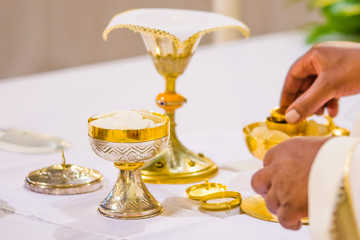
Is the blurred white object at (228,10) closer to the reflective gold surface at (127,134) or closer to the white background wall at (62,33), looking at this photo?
the white background wall at (62,33)

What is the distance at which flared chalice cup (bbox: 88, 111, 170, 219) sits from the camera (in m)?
0.92

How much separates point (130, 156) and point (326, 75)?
0.42 m

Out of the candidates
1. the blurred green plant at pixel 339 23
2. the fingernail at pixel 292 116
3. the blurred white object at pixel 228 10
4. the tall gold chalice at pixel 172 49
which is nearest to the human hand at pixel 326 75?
the fingernail at pixel 292 116

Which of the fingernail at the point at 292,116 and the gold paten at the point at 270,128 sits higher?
the fingernail at the point at 292,116

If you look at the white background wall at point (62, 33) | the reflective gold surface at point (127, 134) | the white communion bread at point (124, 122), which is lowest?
the white background wall at point (62, 33)

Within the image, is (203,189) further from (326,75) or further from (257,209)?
(326,75)

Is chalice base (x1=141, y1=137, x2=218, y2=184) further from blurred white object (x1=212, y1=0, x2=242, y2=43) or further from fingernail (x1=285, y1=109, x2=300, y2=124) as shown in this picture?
blurred white object (x1=212, y1=0, x2=242, y2=43)

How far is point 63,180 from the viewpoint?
3.51 ft

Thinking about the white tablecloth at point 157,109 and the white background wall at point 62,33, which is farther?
the white background wall at point 62,33

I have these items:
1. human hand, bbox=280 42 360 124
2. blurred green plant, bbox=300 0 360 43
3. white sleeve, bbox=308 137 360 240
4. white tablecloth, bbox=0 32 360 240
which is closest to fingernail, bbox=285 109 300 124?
human hand, bbox=280 42 360 124

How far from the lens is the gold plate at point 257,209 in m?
0.94

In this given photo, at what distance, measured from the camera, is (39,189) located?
3.45 ft

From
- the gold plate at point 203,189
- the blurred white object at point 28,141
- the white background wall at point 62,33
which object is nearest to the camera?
the gold plate at point 203,189

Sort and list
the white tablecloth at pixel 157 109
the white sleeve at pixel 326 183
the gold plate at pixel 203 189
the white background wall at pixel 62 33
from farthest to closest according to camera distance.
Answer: the white background wall at pixel 62 33 → the gold plate at pixel 203 189 → the white tablecloth at pixel 157 109 → the white sleeve at pixel 326 183
